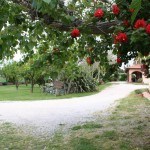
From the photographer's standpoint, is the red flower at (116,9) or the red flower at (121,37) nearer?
the red flower at (121,37)

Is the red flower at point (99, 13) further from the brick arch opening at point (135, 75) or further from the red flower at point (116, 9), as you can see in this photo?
the brick arch opening at point (135, 75)

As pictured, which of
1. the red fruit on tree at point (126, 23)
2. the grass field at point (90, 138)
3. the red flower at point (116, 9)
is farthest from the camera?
→ the grass field at point (90, 138)

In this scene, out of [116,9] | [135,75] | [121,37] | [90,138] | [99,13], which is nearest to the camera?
[121,37]

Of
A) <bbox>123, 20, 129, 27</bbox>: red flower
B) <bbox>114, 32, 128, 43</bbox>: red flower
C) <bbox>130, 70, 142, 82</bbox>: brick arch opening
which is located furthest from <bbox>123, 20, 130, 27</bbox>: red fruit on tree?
<bbox>130, 70, 142, 82</bbox>: brick arch opening

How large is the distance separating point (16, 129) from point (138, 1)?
27.3ft

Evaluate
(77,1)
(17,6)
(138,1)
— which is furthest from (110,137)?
(138,1)

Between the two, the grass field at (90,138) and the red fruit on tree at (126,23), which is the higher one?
the red fruit on tree at (126,23)

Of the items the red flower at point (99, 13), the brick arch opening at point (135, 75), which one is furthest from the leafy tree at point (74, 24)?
the brick arch opening at point (135, 75)

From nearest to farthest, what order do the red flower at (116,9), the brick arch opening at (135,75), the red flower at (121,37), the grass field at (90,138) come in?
the red flower at (121,37), the red flower at (116,9), the grass field at (90,138), the brick arch opening at (135,75)

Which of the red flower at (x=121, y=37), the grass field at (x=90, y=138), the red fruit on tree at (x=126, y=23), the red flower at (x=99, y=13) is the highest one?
the red flower at (x=99, y=13)

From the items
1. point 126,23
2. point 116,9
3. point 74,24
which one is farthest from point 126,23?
point 74,24

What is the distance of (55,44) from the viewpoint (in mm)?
7551

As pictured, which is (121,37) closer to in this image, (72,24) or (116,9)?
(116,9)

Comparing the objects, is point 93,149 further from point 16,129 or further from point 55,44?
point 16,129
